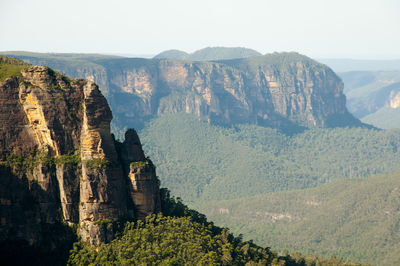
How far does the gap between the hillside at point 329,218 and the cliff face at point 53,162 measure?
79.5 m

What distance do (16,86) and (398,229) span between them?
108 meters

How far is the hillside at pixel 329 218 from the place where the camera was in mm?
145938

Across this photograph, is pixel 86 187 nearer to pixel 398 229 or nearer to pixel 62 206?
pixel 62 206

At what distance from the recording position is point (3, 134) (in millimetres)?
75000

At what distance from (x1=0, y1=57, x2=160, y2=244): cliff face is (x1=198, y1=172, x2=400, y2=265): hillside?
79540 millimetres

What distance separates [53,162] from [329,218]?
4186 inches

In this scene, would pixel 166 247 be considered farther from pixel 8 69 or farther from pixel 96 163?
pixel 8 69

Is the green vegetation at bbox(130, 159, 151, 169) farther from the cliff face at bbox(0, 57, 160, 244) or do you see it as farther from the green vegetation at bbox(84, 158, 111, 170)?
the green vegetation at bbox(84, 158, 111, 170)

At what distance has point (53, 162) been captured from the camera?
75.6m

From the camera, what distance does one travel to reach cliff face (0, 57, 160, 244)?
7425cm

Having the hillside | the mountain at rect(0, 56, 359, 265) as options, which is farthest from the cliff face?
the hillside

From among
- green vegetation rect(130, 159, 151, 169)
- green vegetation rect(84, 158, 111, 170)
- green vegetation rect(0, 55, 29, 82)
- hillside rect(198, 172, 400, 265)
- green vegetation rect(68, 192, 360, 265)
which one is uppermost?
green vegetation rect(0, 55, 29, 82)

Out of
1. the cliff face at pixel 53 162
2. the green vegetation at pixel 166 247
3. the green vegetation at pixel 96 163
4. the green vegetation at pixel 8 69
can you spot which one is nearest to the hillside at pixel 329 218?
the green vegetation at pixel 166 247

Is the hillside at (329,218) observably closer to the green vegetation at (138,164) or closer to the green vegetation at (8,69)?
the green vegetation at (138,164)
